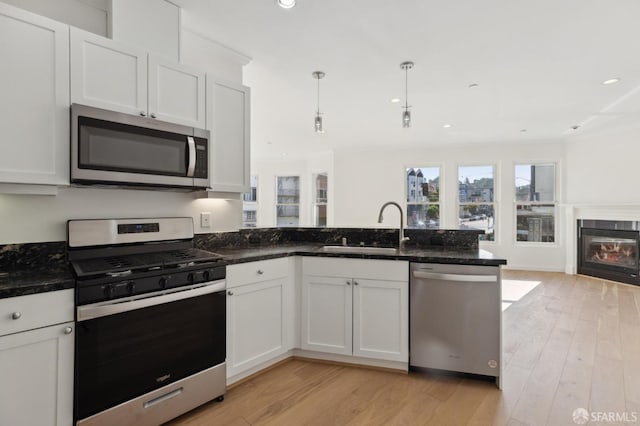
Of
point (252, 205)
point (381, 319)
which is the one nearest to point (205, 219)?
point (381, 319)

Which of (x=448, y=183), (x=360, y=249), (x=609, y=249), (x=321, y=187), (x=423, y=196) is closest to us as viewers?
(x=360, y=249)

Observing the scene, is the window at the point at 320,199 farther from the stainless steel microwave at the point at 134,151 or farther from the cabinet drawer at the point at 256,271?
the stainless steel microwave at the point at 134,151

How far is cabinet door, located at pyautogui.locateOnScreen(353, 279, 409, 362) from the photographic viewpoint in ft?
8.47

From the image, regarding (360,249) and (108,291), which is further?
(360,249)

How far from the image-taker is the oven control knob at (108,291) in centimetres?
173

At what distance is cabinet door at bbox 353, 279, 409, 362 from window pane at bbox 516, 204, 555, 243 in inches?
230

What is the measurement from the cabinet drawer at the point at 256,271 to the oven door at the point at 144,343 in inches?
5.2

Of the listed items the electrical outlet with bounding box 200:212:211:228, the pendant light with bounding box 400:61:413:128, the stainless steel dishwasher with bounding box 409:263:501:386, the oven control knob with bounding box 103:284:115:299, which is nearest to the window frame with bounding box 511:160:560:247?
the pendant light with bounding box 400:61:413:128

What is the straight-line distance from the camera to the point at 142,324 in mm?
1860

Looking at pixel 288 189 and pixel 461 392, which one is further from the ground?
pixel 288 189

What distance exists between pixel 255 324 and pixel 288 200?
24.0 feet

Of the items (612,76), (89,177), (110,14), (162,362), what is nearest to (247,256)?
(162,362)

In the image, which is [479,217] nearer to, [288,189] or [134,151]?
[288,189]

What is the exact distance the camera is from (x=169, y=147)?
2.27 m
